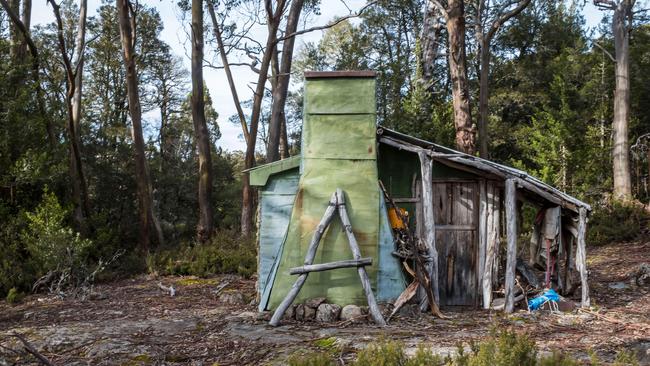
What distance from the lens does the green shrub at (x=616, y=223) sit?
17.1 metres

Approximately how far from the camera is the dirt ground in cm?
655

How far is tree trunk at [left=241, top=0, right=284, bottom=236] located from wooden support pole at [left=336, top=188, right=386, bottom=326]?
9755 millimetres

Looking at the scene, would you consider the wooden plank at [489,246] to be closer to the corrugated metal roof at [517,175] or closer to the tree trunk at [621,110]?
the corrugated metal roof at [517,175]

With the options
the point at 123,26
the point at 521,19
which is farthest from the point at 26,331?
the point at 521,19

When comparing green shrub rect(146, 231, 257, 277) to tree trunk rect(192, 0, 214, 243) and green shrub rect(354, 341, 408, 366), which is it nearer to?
tree trunk rect(192, 0, 214, 243)

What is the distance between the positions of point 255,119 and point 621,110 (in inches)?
528

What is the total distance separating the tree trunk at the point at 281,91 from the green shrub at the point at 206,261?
4.29 metres

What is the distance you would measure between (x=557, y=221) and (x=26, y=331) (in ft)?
28.0

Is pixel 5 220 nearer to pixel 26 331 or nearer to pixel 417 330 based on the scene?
pixel 26 331

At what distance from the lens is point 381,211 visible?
8.95 meters

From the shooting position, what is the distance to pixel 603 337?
23.6ft

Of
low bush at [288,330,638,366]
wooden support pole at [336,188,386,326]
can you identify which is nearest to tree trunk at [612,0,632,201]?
wooden support pole at [336,188,386,326]

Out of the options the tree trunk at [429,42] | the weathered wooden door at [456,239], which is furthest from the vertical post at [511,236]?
the tree trunk at [429,42]

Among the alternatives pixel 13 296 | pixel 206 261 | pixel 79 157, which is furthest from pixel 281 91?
pixel 13 296
